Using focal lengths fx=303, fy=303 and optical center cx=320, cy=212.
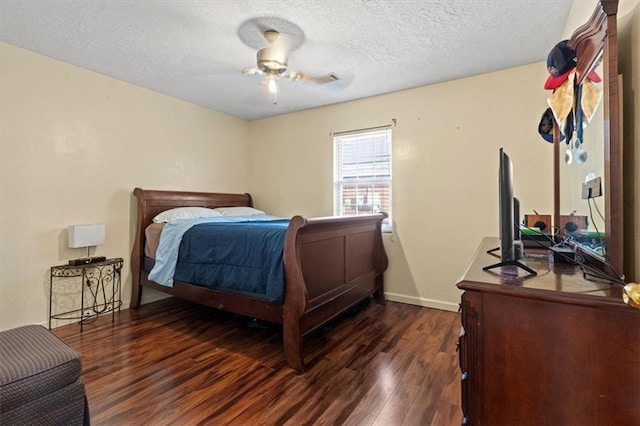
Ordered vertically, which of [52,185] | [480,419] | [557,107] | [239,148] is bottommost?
[480,419]

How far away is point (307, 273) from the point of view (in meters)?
2.35

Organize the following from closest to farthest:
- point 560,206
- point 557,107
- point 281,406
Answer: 1. point 557,107
2. point 281,406
3. point 560,206

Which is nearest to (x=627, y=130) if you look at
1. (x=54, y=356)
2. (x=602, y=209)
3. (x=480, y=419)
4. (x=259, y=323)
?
(x=602, y=209)

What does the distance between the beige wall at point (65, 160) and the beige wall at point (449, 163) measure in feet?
7.26

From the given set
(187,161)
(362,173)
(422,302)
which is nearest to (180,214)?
(187,161)

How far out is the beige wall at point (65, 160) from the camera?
8.84 feet

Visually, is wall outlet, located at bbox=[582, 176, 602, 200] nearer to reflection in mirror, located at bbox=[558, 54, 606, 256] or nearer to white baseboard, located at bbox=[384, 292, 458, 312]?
reflection in mirror, located at bbox=[558, 54, 606, 256]

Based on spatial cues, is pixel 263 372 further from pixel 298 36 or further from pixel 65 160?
pixel 65 160

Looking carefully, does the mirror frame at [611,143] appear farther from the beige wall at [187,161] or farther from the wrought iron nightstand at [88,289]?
the wrought iron nightstand at [88,289]

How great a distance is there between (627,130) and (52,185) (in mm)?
4117

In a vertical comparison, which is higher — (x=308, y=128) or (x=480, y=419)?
(x=308, y=128)

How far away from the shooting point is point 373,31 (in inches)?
94.7

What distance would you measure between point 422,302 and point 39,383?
327cm

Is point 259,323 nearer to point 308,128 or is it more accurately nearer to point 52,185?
point 52,185
